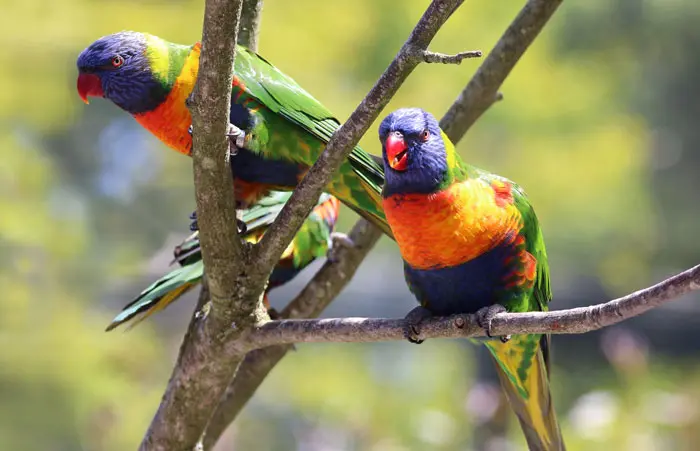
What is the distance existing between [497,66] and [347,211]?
277 centimetres

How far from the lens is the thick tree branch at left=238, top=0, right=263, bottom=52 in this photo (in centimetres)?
189

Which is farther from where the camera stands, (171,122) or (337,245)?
(337,245)

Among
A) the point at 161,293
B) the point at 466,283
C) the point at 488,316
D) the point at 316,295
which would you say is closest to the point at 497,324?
the point at 488,316

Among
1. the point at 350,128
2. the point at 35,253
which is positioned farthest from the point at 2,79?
the point at 350,128

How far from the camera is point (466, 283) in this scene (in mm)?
1551

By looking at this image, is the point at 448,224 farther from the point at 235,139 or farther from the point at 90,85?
the point at 90,85

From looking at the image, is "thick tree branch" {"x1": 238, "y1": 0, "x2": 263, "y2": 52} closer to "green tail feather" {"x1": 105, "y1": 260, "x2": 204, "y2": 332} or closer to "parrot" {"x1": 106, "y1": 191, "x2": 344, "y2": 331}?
"parrot" {"x1": 106, "y1": 191, "x2": 344, "y2": 331}

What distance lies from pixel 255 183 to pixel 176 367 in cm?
47

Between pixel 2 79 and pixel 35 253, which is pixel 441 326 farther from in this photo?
pixel 2 79

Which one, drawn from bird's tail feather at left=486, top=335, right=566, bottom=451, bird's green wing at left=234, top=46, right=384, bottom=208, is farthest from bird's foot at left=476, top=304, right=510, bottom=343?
bird's green wing at left=234, top=46, right=384, bottom=208

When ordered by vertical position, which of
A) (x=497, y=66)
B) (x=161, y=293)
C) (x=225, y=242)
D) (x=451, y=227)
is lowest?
(x=161, y=293)

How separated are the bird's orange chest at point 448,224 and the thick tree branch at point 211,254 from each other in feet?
1.07

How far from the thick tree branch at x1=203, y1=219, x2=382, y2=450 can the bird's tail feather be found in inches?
18.7

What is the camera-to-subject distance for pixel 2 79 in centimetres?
431
